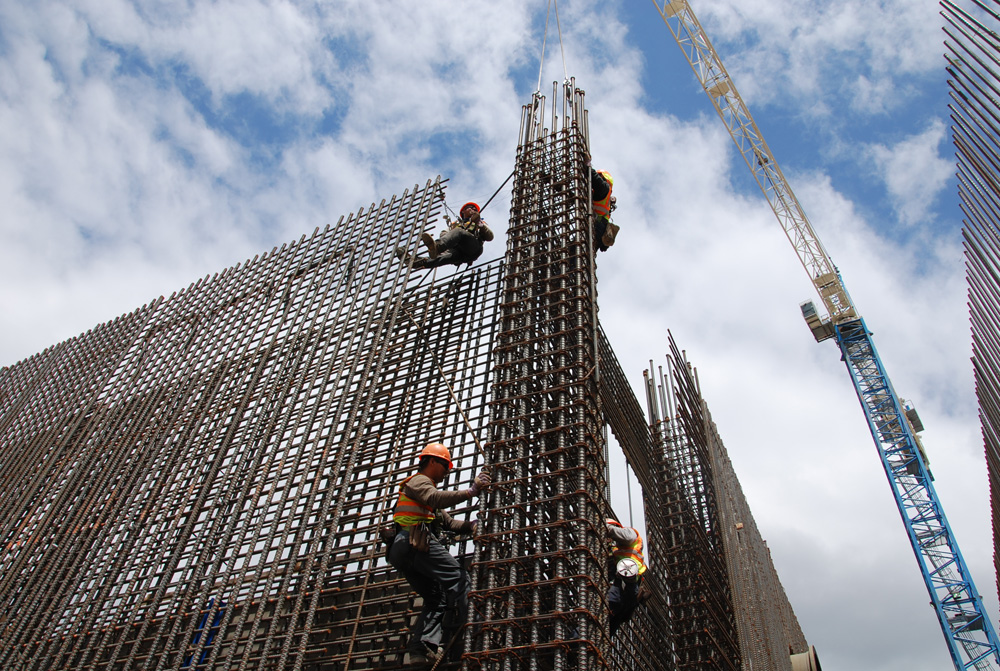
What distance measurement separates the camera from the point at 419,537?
6.08 metres

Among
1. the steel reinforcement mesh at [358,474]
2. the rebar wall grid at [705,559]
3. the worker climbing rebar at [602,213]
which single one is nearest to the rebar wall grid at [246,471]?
the steel reinforcement mesh at [358,474]

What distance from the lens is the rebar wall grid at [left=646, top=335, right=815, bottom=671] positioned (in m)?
9.85

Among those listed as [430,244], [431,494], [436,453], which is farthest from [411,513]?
[430,244]

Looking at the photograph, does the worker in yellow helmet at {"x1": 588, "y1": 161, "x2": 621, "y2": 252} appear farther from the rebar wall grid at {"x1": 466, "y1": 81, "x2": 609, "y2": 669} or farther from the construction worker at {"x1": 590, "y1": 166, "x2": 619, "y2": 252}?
the rebar wall grid at {"x1": 466, "y1": 81, "x2": 609, "y2": 669}

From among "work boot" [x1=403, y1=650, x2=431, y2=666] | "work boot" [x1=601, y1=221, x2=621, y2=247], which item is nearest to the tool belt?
"work boot" [x1=403, y1=650, x2=431, y2=666]

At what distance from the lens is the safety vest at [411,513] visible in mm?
6160

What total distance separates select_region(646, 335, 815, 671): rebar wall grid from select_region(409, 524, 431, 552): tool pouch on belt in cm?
489

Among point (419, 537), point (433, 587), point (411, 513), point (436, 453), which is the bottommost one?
point (433, 587)

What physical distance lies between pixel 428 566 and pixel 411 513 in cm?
47

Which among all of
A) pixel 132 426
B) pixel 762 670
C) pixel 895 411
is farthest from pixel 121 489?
pixel 895 411

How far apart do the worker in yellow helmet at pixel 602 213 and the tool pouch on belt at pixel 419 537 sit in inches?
219

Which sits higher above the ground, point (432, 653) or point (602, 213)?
point (602, 213)

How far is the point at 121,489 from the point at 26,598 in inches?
66.3

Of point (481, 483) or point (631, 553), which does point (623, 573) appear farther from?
point (481, 483)
